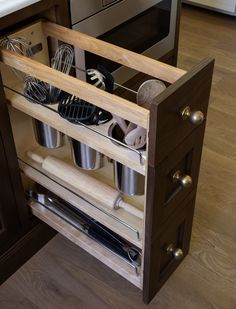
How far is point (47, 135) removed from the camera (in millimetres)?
1243

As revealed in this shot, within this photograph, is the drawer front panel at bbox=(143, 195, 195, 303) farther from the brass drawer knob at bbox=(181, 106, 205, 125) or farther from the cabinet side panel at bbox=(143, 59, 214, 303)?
the brass drawer knob at bbox=(181, 106, 205, 125)

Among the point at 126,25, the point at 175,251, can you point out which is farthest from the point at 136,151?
the point at 126,25

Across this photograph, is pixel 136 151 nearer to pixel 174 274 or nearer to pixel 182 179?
pixel 182 179

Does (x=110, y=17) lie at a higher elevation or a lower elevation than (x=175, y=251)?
higher

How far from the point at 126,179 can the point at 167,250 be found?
255 millimetres

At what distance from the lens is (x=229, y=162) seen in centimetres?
182

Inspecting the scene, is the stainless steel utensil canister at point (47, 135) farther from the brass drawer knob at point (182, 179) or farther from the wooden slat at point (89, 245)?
the brass drawer knob at point (182, 179)

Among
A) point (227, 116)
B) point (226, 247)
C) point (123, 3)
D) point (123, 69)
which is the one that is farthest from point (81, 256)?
point (227, 116)

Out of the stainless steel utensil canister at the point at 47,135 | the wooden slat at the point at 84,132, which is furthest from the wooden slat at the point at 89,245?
the wooden slat at the point at 84,132

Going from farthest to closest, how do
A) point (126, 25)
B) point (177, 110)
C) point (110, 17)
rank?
point (126, 25) → point (110, 17) → point (177, 110)

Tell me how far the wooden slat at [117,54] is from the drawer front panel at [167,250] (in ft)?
1.31

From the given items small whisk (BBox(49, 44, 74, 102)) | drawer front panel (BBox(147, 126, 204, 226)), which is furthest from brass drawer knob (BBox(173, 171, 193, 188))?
small whisk (BBox(49, 44, 74, 102))

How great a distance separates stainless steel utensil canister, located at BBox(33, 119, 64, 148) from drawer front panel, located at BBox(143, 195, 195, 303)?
1.30 feet

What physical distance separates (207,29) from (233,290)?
188 centimetres
